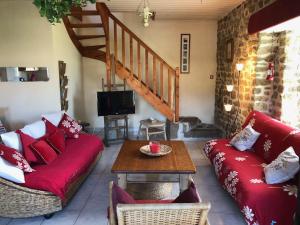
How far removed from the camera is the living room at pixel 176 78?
10.3 feet

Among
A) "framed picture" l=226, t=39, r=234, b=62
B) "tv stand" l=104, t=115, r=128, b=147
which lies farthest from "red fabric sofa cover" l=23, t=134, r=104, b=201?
"framed picture" l=226, t=39, r=234, b=62

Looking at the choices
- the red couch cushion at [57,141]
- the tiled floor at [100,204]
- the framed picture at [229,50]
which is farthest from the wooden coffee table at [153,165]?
the framed picture at [229,50]

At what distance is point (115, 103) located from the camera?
5.34 m

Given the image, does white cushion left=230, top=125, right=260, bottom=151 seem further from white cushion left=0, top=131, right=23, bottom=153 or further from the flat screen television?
white cushion left=0, top=131, right=23, bottom=153

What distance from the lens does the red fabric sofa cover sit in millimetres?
2688

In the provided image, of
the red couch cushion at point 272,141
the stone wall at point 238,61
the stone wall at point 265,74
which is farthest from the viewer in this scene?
the stone wall at point 238,61

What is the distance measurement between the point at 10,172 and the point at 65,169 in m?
0.58

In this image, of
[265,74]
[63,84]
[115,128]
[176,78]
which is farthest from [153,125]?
[265,74]

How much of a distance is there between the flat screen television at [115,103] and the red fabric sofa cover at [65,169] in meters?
1.25

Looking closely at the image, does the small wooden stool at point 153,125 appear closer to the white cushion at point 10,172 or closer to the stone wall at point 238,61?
the stone wall at point 238,61

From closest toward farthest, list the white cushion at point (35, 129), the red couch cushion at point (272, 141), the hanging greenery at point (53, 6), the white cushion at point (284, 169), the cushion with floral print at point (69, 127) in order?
the white cushion at point (284, 169)
the hanging greenery at point (53, 6)
the red couch cushion at point (272, 141)
the white cushion at point (35, 129)
the cushion with floral print at point (69, 127)

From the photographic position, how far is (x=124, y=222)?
5.04 feet

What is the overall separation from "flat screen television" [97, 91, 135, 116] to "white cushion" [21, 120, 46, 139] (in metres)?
1.57

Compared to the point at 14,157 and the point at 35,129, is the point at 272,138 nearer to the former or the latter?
the point at 14,157
